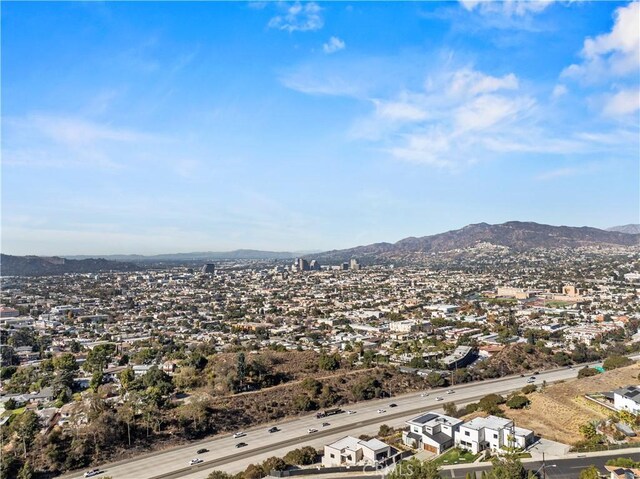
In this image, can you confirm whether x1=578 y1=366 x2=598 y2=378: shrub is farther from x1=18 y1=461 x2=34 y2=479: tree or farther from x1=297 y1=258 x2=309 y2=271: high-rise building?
x1=297 y1=258 x2=309 y2=271: high-rise building

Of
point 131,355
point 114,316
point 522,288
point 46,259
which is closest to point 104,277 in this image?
point 46,259

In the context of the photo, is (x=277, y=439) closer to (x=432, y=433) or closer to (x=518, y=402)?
(x=432, y=433)

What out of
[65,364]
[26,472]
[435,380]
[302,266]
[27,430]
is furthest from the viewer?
[302,266]

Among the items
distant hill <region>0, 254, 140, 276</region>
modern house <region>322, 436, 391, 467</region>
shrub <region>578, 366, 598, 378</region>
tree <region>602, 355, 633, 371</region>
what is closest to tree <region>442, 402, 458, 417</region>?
modern house <region>322, 436, 391, 467</region>

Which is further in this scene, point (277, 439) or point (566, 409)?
point (566, 409)

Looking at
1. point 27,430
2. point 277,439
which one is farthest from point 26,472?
point 277,439

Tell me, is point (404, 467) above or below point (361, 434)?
above

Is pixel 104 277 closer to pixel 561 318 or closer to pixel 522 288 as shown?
pixel 522 288

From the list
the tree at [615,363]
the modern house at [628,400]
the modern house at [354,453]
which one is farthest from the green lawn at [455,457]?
the tree at [615,363]
